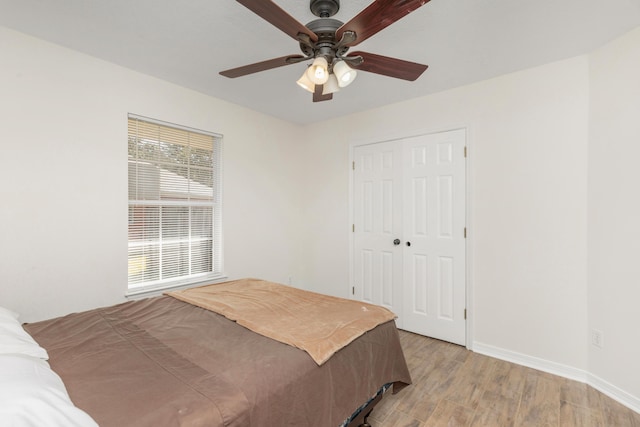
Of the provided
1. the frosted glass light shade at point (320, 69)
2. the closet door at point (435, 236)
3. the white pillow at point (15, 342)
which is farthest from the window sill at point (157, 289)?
the frosted glass light shade at point (320, 69)

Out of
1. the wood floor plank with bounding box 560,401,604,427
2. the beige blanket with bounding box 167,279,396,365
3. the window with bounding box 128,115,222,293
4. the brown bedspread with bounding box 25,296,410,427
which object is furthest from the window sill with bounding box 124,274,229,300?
the wood floor plank with bounding box 560,401,604,427

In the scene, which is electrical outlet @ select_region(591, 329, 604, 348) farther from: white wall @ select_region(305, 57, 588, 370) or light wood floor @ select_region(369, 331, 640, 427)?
light wood floor @ select_region(369, 331, 640, 427)

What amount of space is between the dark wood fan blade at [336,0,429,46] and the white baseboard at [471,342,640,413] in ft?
9.03

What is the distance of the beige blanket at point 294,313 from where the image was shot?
1.55 m

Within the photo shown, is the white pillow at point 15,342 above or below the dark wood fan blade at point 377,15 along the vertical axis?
below

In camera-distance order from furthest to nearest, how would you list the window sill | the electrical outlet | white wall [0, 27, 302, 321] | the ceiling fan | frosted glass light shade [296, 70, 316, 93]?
the window sill → the electrical outlet → white wall [0, 27, 302, 321] → frosted glass light shade [296, 70, 316, 93] → the ceiling fan

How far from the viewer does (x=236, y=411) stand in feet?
3.48

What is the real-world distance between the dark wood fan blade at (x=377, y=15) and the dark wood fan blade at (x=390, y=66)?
19 cm

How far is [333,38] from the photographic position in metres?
1.56

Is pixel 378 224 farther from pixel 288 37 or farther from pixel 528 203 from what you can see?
pixel 288 37

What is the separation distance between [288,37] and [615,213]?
2.60m

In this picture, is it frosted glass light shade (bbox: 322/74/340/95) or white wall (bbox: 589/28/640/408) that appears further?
white wall (bbox: 589/28/640/408)

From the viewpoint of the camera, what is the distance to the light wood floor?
6.11ft

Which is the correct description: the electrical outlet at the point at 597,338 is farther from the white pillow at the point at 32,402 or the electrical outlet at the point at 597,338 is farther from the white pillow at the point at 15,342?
the white pillow at the point at 15,342
